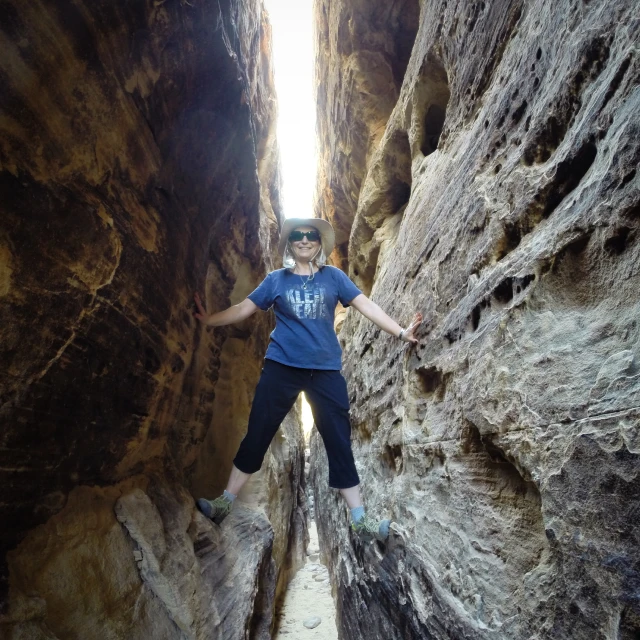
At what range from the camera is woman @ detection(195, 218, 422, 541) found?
317 centimetres

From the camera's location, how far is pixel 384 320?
10.8 ft

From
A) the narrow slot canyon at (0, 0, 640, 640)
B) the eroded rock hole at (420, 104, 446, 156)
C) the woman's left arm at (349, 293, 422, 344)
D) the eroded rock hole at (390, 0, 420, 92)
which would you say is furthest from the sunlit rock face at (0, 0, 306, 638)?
the eroded rock hole at (390, 0, 420, 92)

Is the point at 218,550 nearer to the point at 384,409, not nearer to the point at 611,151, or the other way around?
the point at 384,409

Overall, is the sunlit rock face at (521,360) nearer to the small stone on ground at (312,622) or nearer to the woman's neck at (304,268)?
the woman's neck at (304,268)

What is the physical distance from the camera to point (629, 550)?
1353 mm

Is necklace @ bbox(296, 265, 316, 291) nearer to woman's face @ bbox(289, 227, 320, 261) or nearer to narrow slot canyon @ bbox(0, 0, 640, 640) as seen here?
woman's face @ bbox(289, 227, 320, 261)

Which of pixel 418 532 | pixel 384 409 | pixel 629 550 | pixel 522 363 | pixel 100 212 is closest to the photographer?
pixel 629 550

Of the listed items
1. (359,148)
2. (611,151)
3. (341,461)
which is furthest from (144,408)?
(359,148)

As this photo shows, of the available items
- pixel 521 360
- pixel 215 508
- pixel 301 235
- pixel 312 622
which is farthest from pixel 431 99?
pixel 312 622

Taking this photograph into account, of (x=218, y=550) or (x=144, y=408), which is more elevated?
(x=144, y=408)

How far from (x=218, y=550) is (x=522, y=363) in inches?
123

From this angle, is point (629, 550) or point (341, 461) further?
point (341, 461)

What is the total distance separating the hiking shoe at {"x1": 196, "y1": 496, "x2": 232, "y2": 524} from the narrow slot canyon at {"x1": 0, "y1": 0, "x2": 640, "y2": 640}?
0.08 metres

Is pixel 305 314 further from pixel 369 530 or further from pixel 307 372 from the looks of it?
pixel 369 530
